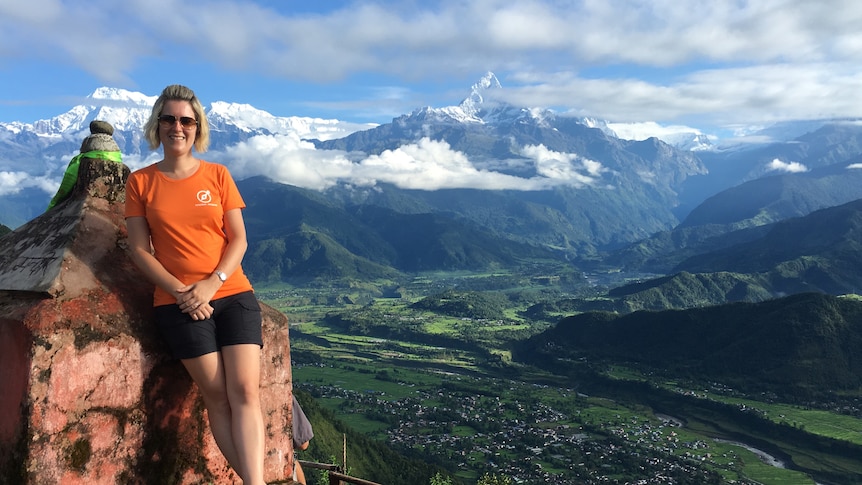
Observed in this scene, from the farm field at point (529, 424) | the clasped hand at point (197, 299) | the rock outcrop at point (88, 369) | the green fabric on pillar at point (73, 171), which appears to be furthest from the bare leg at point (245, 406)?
the farm field at point (529, 424)

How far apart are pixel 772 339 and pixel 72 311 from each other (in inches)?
6786

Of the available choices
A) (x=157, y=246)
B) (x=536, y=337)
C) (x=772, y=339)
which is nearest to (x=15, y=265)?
(x=157, y=246)

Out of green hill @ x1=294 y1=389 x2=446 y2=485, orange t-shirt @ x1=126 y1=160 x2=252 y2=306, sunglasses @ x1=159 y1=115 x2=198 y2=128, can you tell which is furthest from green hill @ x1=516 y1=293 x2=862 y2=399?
sunglasses @ x1=159 y1=115 x2=198 y2=128

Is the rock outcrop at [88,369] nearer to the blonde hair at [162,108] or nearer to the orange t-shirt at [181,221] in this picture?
the orange t-shirt at [181,221]

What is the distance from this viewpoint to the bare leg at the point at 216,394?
5266mm

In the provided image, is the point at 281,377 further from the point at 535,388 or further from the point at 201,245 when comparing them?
the point at 535,388

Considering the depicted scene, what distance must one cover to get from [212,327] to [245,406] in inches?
30.6

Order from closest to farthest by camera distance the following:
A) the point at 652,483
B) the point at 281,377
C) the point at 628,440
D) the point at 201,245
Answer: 1. the point at 201,245
2. the point at 281,377
3. the point at 652,483
4. the point at 628,440

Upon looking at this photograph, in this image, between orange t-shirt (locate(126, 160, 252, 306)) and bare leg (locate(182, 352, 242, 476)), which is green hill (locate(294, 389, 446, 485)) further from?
orange t-shirt (locate(126, 160, 252, 306))

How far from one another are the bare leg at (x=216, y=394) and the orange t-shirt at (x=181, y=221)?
0.58 m

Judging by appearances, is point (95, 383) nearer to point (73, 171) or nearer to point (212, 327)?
point (212, 327)

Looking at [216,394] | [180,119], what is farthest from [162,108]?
[216,394]

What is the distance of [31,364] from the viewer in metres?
4.99

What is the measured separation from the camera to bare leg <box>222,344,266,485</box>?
527cm
